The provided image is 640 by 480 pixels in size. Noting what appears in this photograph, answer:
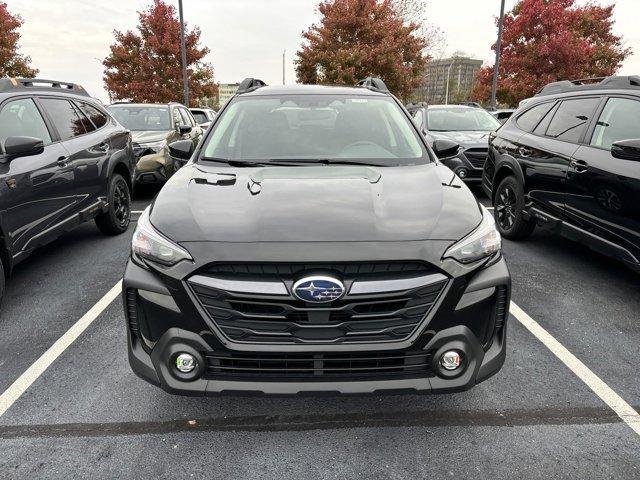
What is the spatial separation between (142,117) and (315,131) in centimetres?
718

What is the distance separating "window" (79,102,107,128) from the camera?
18.6 feet

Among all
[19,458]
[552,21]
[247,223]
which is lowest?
[19,458]

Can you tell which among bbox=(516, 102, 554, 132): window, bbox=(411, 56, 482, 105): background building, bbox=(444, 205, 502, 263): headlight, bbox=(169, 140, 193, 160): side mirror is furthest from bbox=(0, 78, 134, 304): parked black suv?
bbox=(411, 56, 482, 105): background building

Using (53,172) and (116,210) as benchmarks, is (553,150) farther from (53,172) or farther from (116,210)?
(116,210)

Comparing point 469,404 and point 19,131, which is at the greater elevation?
point 19,131

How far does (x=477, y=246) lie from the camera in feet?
7.50

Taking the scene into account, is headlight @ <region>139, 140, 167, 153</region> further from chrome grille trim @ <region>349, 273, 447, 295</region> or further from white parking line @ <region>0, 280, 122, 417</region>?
chrome grille trim @ <region>349, 273, 447, 295</region>

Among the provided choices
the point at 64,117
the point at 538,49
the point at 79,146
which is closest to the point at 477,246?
the point at 79,146

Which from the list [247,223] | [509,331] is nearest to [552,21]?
[509,331]

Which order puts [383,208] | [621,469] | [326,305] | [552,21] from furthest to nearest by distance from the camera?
1. [552,21]
2. [383,208]
3. [621,469]
4. [326,305]

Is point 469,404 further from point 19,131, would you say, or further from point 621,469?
point 19,131

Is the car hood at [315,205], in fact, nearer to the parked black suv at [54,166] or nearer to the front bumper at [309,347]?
the front bumper at [309,347]

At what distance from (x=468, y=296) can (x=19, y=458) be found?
7.24 feet

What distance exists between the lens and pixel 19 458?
2.34 meters
